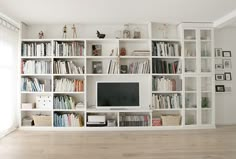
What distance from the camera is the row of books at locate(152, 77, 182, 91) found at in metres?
5.32

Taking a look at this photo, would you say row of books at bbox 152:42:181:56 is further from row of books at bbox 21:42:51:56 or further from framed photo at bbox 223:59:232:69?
row of books at bbox 21:42:51:56

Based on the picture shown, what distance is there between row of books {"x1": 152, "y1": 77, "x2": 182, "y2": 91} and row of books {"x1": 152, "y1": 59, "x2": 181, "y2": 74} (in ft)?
0.66

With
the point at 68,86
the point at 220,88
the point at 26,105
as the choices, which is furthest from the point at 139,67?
the point at 26,105

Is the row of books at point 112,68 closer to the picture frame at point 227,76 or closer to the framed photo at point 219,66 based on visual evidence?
the framed photo at point 219,66

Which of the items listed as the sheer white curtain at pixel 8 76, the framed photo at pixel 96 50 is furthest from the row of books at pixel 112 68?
the sheer white curtain at pixel 8 76

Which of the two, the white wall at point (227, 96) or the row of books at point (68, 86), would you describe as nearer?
the row of books at point (68, 86)

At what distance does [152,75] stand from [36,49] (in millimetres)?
2613

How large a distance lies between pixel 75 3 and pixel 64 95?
2191 mm

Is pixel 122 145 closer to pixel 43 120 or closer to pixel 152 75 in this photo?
pixel 152 75

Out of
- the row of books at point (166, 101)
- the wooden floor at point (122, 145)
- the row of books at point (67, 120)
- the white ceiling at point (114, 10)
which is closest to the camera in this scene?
the wooden floor at point (122, 145)

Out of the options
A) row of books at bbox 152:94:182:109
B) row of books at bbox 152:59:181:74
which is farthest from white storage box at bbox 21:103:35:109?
row of books at bbox 152:59:181:74

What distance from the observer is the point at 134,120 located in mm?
5250

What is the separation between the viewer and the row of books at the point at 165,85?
17.5 feet

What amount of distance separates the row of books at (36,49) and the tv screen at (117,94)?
1.36 meters
